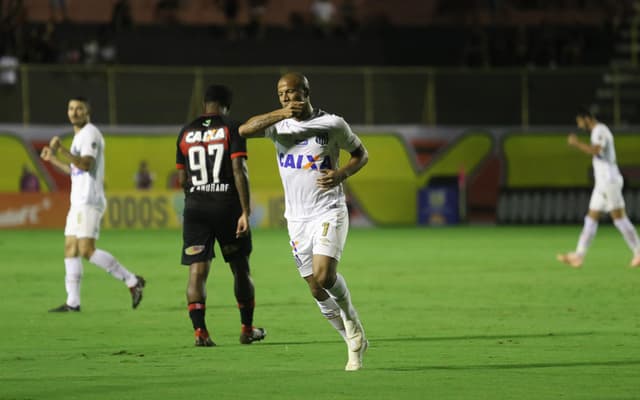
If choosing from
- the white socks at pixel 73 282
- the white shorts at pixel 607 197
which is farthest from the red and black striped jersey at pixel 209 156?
the white shorts at pixel 607 197

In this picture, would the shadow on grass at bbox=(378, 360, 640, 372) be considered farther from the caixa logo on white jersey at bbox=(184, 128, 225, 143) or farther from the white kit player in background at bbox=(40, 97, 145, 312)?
the white kit player in background at bbox=(40, 97, 145, 312)

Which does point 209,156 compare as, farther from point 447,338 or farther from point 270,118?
point 447,338

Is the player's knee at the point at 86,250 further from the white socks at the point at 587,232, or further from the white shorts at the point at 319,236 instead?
the white socks at the point at 587,232

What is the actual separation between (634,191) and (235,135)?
84.0ft

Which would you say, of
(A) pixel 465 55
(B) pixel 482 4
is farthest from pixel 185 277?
(B) pixel 482 4

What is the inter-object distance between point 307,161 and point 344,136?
1.11 ft

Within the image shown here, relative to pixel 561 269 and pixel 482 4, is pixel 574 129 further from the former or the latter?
pixel 561 269

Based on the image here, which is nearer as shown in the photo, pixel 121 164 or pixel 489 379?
pixel 489 379

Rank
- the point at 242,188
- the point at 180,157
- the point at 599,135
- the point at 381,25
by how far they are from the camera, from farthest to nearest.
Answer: the point at 381,25, the point at 599,135, the point at 180,157, the point at 242,188

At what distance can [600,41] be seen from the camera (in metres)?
39.5

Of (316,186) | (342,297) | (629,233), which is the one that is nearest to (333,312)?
(342,297)

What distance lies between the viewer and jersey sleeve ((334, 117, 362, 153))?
30.6 feet

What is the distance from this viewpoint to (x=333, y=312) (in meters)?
9.48

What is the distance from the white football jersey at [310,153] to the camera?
9.36 metres
